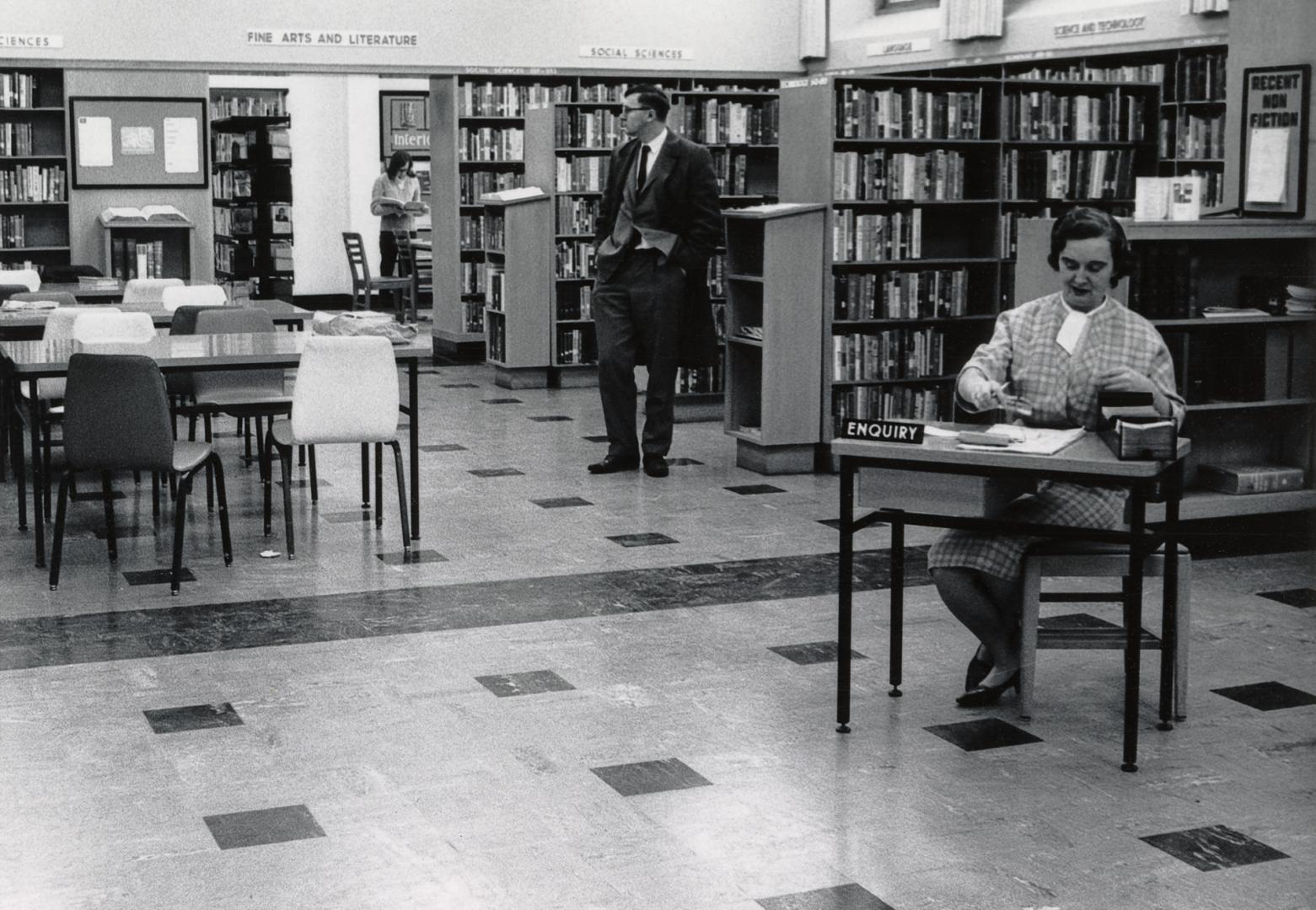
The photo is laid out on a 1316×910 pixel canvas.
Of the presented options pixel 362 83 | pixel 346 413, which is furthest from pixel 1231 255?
pixel 362 83

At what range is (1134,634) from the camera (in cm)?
387

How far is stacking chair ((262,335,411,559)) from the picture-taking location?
574 cm

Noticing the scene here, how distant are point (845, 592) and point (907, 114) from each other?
169 inches

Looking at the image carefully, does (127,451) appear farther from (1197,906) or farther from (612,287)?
(1197,906)

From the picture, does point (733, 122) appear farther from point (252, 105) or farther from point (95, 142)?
point (252, 105)

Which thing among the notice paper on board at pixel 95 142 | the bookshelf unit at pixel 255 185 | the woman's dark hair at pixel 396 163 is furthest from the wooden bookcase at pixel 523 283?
the bookshelf unit at pixel 255 185

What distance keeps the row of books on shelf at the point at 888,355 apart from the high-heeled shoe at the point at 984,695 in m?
3.67

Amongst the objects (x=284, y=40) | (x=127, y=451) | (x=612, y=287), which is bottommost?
(x=127, y=451)

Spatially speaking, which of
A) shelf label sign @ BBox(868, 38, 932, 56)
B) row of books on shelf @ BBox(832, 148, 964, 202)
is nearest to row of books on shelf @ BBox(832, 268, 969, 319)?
row of books on shelf @ BBox(832, 148, 964, 202)

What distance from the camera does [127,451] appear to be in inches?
211

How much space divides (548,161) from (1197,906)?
328 inches

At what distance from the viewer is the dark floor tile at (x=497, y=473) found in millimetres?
7684

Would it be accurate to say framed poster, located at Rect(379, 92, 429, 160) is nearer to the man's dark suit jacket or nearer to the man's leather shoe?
the man's dark suit jacket

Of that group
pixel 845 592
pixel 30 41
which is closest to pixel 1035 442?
pixel 845 592
